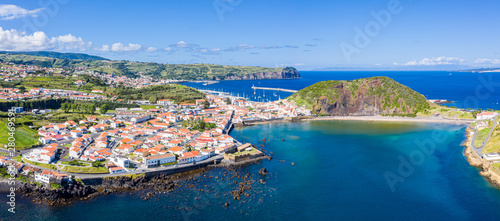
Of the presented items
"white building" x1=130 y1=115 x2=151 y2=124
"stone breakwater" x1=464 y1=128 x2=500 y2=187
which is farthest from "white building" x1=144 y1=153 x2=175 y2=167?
"stone breakwater" x1=464 y1=128 x2=500 y2=187

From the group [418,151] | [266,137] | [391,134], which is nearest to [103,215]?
[266,137]

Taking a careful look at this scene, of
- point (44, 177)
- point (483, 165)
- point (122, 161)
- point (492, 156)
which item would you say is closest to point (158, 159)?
point (122, 161)

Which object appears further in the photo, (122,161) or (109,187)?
(122,161)

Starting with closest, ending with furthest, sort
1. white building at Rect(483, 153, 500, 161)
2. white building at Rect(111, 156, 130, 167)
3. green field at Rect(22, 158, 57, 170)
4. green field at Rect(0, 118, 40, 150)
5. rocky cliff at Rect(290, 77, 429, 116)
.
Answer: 1. green field at Rect(22, 158, 57, 170)
2. white building at Rect(111, 156, 130, 167)
3. white building at Rect(483, 153, 500, 161)
4. green field at Rect(0, 118, 40, 150)
5. rocky cliff at Rect(290, 77, 429, 116)

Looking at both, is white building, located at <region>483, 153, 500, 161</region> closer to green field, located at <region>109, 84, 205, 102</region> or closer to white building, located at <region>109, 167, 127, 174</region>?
white building, located at <region>109, 167, 127, 174</region>

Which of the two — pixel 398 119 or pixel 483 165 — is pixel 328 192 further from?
pixel 398 119

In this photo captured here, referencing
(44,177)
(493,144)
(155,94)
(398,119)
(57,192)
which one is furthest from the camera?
(155,94)

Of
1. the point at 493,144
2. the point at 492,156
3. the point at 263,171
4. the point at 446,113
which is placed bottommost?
the point at 263,171
